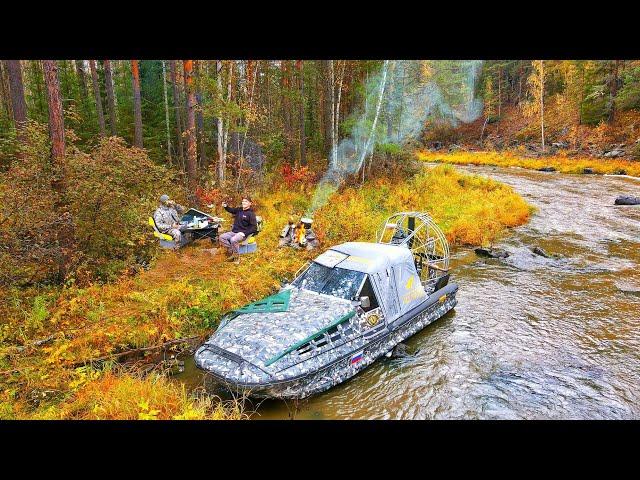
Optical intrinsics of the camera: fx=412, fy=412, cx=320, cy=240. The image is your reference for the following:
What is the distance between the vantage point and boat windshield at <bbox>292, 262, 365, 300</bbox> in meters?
7.73

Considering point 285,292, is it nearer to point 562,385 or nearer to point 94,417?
point 94,417

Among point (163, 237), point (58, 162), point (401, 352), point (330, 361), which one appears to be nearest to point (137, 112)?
point (163, 237)

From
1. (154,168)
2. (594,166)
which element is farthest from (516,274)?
(594,166)

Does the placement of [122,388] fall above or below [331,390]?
above

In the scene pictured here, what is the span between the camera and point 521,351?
821cm

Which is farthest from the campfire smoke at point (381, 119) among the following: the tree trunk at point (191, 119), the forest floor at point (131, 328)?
the forest floor at point (131, 328)

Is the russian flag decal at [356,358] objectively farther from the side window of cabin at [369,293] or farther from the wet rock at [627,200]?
the wet rock at [627,200]

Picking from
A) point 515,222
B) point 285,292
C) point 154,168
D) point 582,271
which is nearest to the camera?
point 285,292

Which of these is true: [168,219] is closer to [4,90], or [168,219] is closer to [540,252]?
[540,252]

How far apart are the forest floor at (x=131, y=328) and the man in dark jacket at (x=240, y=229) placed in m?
0.40

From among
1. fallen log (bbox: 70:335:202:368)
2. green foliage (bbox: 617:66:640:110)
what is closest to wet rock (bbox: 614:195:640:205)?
green foliage (bbox: 617:66:640:110)

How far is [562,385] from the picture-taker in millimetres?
7094

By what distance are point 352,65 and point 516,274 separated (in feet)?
41.0

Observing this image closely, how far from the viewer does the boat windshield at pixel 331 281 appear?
7730 mm
